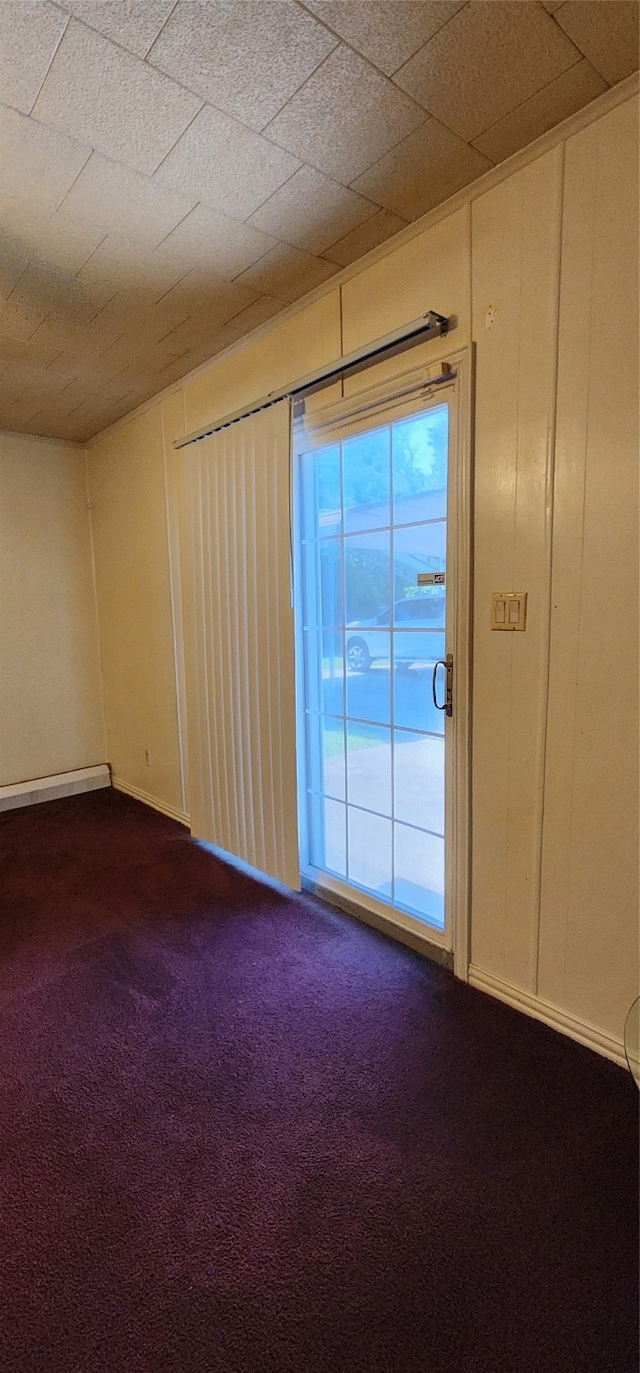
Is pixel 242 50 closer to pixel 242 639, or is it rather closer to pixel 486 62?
pixel 486 62

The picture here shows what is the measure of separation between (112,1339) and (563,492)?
2.12 meters

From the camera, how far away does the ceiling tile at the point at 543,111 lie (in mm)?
1400

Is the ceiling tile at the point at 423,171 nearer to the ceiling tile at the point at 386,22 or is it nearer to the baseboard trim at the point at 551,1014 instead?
the ceiling tile at the point at 386,22

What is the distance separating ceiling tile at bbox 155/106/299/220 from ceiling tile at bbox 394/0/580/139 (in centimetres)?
41

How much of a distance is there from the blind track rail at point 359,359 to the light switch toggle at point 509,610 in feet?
2.91

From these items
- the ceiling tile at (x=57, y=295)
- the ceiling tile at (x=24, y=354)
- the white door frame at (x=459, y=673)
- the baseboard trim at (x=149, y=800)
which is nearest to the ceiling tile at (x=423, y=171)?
the white door frame at (x=459, y=673)

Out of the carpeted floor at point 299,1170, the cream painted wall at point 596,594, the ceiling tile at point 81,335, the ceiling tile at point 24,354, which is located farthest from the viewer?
the ceiling tile at point 24,354

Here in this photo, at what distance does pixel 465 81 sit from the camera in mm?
1389

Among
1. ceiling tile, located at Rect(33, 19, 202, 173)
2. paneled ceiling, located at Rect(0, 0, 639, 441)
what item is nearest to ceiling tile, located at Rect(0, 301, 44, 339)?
paneled ceiling, located at Rect(0, 0, 639, 441)

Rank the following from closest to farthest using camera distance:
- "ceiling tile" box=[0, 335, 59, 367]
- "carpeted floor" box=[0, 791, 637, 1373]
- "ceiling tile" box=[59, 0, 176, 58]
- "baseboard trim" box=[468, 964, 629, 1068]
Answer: "carpeted floor" box=[0, 791, 637, 1373] < "ceiling tile" box=[59, 0, 176, 58] < "baseboard trim" box=[468, 964, 629, 1068] < "ceiling tile" box=[0, 335, 59, 367]

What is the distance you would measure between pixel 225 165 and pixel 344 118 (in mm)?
371

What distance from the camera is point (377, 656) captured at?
2.32 meters

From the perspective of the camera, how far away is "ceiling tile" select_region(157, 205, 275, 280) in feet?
6.21

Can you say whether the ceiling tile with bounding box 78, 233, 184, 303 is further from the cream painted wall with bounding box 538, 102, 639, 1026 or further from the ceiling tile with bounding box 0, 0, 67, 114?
the cream painted wall with bounding box 538, 102, 639, 1026
